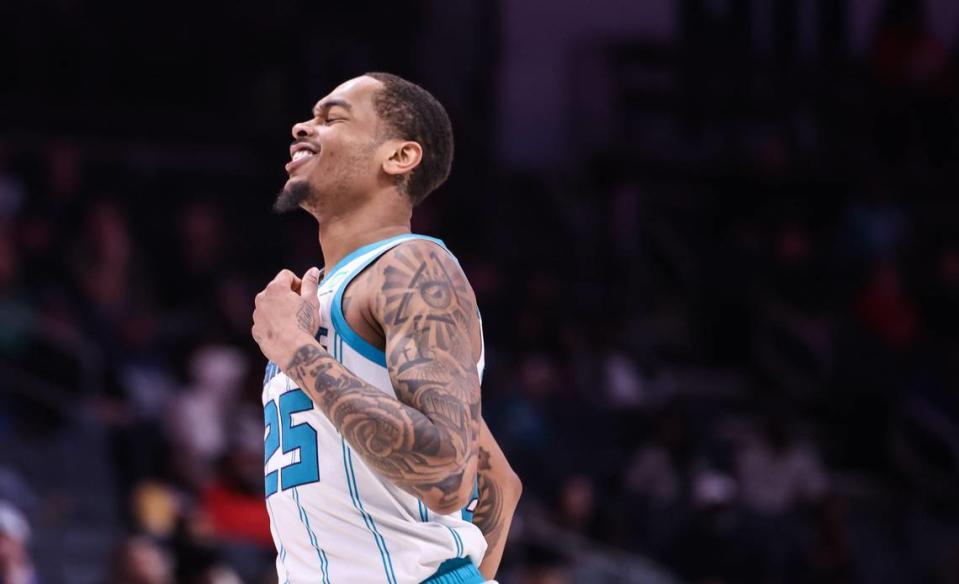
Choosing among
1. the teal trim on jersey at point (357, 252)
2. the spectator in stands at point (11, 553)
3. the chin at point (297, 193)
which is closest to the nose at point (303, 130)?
the chin at point (297, 193)

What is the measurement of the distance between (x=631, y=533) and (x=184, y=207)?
12.5ft

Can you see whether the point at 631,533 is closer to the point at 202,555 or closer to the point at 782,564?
the point at 782,564

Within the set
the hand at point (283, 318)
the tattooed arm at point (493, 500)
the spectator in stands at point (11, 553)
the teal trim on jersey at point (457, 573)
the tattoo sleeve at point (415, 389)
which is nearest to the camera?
the tattoo sleeve at point (415, 389)

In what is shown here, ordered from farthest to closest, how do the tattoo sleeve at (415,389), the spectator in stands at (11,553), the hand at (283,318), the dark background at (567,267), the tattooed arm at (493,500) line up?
the dark background at (567,267) → the spectator in stands at (11,553) → the tattooed arm at (493,500) → the hand at (283,318) → the tattoo sleeve at (415,389)

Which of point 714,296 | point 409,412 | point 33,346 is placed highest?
point 409,412

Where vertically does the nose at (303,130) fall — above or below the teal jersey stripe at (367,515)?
above

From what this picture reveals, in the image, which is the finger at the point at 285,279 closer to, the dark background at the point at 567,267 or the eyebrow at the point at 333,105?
the eyebrow at the point at 333,105

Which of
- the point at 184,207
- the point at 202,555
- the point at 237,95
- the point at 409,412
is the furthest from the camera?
the point at 237,95

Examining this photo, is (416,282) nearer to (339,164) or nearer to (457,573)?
(339,164)

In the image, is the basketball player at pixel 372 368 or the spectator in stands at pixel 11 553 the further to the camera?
the spectator in stands at pixel 11 553

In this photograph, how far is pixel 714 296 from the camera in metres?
13.4

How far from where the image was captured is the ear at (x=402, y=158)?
359 cm

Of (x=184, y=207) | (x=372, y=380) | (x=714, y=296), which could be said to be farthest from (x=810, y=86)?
(x=372, y=380)

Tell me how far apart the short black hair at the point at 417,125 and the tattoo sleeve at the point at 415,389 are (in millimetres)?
279
